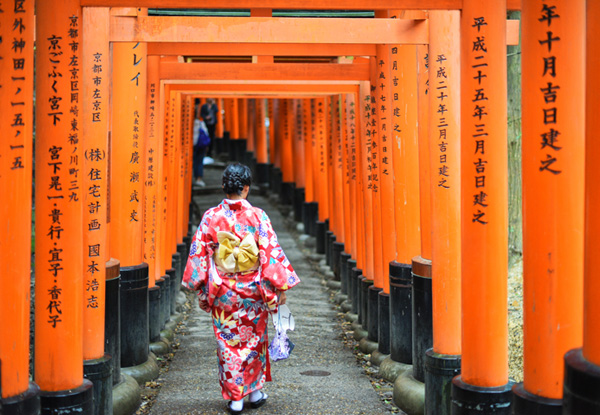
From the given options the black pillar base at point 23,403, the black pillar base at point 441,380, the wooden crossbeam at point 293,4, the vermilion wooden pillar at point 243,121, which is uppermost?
the vermilion wooden pillar at point 243,121

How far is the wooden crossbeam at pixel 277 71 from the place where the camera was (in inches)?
336

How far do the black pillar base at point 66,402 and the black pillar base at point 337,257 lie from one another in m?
8.10

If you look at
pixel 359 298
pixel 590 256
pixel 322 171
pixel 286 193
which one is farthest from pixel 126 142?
pixel 286 193

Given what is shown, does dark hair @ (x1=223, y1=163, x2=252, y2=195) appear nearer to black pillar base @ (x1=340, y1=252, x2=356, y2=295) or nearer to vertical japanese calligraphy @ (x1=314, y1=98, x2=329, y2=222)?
black pillar base @ (x1=340, y1=252, x2=356, y2=295)

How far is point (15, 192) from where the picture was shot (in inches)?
158

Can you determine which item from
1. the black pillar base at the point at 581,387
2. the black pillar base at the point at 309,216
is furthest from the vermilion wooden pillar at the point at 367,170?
the black pillar base at the point at 309,216

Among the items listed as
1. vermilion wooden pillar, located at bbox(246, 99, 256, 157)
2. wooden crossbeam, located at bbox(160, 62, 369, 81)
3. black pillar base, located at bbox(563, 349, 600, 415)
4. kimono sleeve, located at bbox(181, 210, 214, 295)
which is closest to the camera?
black pillar base, located at bbox(563, 349, 600, 415)

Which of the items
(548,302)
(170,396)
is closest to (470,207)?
(548,302)

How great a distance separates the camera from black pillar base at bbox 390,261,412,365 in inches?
277

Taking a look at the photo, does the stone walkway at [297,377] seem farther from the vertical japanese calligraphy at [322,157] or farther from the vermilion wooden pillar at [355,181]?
the vertical japanese calligraphy at [322,157]

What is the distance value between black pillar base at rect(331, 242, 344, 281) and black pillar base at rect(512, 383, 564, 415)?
872 centimetres

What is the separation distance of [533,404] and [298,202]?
1476 cm

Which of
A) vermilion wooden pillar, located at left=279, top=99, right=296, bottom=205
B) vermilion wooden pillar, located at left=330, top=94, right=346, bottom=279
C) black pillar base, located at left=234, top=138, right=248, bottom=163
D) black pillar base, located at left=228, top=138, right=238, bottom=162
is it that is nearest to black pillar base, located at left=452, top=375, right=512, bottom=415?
vermilion wooden pillar, located at left=330, top=94, right=346, bottom=279

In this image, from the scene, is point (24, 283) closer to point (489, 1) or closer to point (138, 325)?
point (489, 1)
